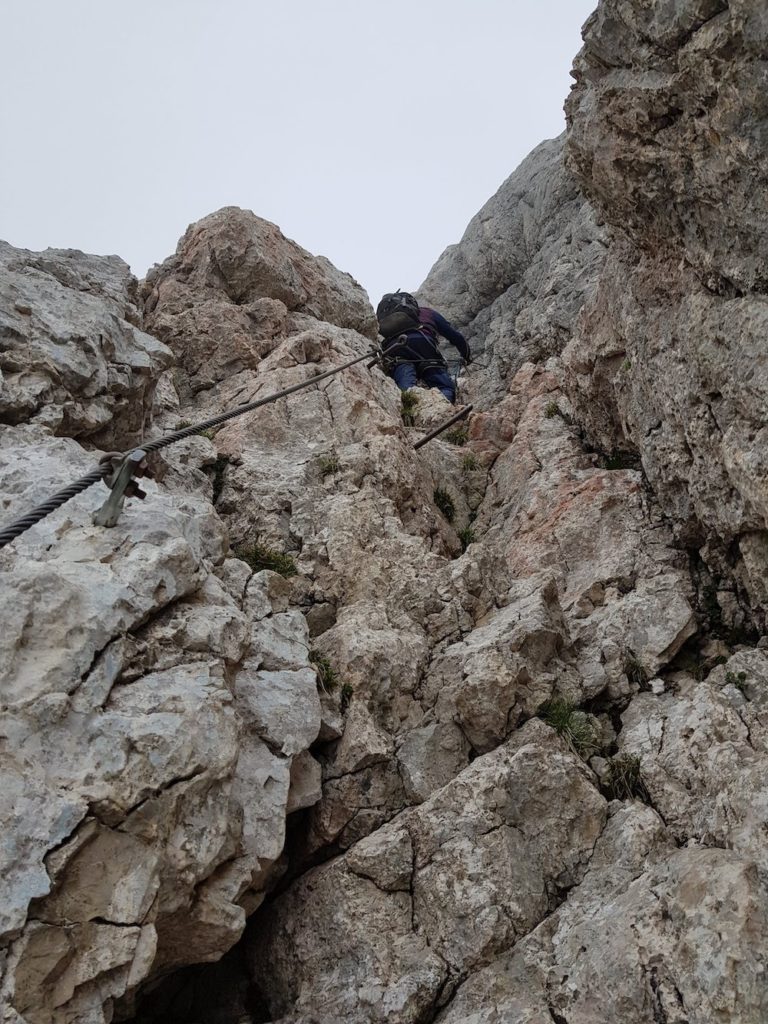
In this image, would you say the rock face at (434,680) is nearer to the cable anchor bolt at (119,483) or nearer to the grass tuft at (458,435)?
the cable anchor bolt at (119,483)

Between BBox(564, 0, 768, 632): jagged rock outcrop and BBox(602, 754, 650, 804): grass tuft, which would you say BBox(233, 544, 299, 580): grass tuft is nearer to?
BBox(602, 754, 650, 804): grass tuft

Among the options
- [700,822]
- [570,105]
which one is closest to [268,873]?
[700,822]

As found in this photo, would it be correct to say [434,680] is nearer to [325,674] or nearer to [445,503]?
[325,674]

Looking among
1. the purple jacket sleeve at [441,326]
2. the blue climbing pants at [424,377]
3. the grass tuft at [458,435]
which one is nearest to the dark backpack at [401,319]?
the purple jacket sleeve at [441,326]

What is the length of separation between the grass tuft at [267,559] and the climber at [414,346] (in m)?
10.7

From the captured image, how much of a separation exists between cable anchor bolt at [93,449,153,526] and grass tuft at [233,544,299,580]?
3.21 meters

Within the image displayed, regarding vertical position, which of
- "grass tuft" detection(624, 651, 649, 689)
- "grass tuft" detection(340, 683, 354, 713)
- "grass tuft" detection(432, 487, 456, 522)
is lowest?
"grass tuft" detection(624, 651, 649, 689)

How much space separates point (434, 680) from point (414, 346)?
49.9 ft

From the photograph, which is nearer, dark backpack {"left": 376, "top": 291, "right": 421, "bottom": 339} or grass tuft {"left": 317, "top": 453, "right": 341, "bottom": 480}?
grass tuft {"left": 317, "top": 453, "right": 341, "bottom": 480}

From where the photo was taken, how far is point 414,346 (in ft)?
77.0

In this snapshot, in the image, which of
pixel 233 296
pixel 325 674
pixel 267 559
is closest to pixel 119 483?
pixel 325 674

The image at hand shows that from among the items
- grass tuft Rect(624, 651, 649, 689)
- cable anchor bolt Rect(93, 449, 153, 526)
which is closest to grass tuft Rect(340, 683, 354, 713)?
cable anchor bolt Rect(93, 449, 153, 526)

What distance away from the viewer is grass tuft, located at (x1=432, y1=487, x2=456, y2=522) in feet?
51.4

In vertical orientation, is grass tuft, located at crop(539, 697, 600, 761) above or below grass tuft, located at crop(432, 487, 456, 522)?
below
